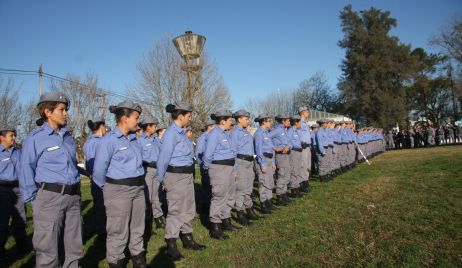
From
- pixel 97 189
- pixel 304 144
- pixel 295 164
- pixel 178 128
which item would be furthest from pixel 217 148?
pixel 304 144

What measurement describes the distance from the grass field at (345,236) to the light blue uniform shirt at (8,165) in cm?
149

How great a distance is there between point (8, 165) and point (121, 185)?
3407 millimetres

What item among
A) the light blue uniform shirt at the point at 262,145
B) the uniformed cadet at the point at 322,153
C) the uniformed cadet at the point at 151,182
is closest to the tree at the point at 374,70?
the uniformed cadet at the point at 322,153

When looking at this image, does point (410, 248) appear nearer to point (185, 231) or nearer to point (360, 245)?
point (360, 245)

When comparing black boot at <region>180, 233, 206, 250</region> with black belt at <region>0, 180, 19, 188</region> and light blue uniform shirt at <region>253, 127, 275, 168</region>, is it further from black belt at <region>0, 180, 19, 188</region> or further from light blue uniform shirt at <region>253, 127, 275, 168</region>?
black belt at <region>0, 180, 19, 188</region>

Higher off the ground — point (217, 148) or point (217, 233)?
point (217, 148)

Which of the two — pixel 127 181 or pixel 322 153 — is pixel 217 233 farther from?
pixel 322 153

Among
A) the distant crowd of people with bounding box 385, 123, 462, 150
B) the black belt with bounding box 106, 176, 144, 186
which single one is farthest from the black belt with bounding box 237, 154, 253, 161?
the distant crowd of people with bounding box 385, 123, 462, 150

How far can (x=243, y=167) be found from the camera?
7.93 m

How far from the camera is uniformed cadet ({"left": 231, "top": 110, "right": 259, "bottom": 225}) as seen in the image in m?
7.78

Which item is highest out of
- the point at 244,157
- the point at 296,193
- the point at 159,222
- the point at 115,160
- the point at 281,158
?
the point at 115,160

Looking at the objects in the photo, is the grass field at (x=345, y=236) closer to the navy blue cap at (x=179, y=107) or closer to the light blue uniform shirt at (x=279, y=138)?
the light blue uniform shirt at (x=279, y=138)

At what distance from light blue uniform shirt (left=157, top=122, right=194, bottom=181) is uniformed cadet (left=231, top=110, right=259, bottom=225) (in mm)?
1876

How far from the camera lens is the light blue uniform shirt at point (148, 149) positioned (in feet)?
27.1
